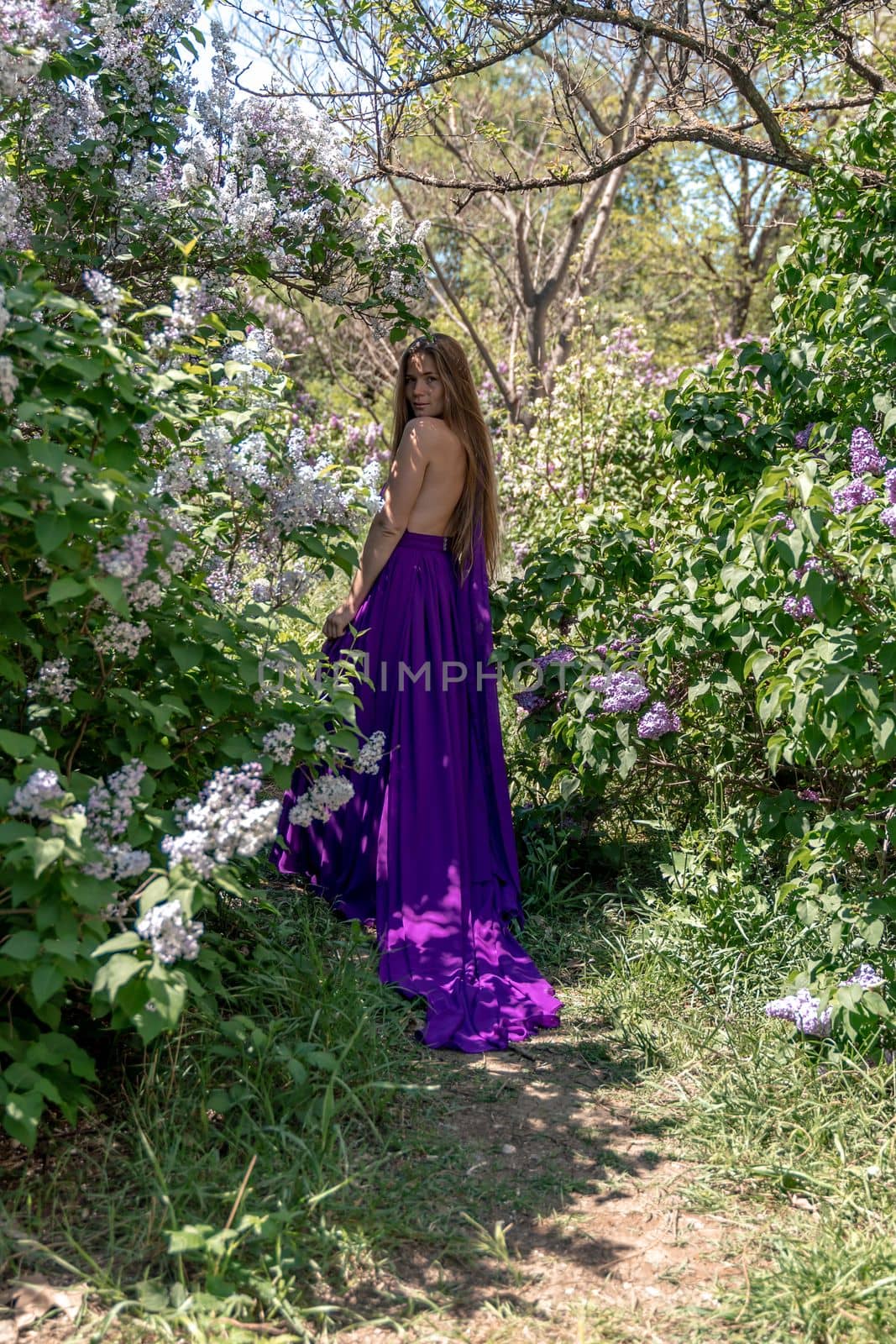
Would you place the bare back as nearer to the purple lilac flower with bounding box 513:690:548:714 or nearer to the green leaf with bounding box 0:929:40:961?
the purple lilac flower with bounding box 513:690:548:714

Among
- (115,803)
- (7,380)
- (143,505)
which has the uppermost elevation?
(7,380)

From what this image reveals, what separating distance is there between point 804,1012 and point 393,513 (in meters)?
1.87

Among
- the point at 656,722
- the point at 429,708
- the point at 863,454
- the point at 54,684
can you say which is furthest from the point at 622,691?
the point at 54,684

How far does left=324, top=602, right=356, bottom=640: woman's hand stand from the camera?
149 inches

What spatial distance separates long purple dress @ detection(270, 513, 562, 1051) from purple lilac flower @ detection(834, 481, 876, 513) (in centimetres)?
130

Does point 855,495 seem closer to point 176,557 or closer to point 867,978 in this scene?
point 867,978

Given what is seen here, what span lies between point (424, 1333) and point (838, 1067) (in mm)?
1179

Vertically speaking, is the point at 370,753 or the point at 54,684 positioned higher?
the point at 54,684

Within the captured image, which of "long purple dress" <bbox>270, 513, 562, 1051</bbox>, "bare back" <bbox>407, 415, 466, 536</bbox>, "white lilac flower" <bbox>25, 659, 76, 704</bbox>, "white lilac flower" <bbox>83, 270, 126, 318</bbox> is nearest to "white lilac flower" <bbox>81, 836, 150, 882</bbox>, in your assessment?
"white lilac flower" <bbox>25, 659, 76, 704</bbox>

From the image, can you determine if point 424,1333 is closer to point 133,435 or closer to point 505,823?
point 133,435

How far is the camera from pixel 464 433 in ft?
12.3

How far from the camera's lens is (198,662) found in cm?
243

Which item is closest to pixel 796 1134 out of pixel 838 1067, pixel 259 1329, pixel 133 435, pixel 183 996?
pixel 838 1067

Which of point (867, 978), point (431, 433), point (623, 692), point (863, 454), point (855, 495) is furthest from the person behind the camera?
point (431, 433)
